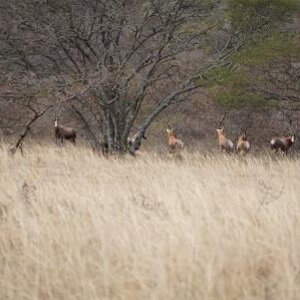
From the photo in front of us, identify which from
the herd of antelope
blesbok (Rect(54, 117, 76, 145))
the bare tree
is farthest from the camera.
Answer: blesbok (Rect(54, 117, 76, 145))

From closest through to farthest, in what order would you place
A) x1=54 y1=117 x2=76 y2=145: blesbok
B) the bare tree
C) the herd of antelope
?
1. the bare tree
2. the herd of antelope
3. x1=54 y1=117 x2=76 y2=145: blesbok

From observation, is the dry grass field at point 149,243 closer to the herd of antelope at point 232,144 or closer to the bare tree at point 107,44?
the bare tree at point 107,44

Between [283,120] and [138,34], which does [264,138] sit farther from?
[138,34]

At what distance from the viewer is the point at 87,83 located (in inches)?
517

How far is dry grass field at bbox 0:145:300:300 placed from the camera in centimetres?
365

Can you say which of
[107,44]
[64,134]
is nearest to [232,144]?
[107,44]

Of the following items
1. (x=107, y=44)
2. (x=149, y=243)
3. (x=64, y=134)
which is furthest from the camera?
(x=64, y=134)

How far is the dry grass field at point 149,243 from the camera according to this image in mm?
3654

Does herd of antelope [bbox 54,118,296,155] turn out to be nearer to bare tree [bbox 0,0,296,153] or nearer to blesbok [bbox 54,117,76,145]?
blesbok [bbox 54,117,76,145]

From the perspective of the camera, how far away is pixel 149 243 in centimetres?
422

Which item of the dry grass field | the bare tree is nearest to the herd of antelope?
the bare tree

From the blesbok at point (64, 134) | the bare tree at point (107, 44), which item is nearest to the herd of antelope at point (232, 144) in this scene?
the blesbok at point (64, 134)

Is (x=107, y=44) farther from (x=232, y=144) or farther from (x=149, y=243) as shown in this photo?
(x=149, y=243)

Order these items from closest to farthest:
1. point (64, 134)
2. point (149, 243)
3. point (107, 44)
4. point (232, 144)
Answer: point (149, 243) → point (107, 44) → point (232, 144) → point (64, 134)
